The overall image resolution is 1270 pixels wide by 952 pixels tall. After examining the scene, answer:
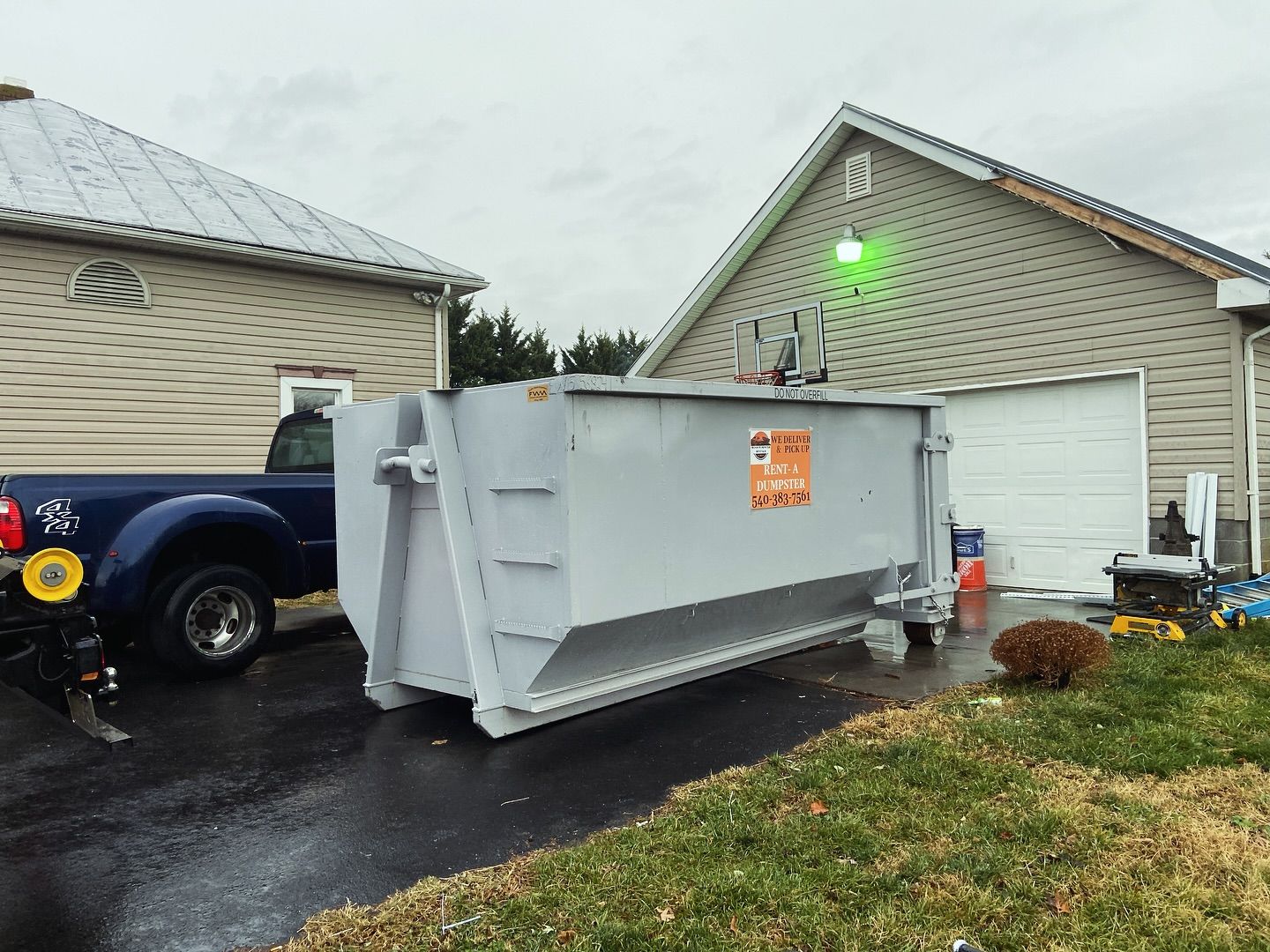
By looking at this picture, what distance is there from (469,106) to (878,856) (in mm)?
20501

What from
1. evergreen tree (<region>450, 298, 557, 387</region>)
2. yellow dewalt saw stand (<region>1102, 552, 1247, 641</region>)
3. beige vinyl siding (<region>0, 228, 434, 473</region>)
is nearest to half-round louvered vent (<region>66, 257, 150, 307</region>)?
beige vinyl siding (<region>0, 228, 434, 473</region>)

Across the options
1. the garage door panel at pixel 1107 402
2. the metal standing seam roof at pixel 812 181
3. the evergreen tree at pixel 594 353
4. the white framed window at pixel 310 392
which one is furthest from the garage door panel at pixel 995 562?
the evergreen tree at pixel 594 353

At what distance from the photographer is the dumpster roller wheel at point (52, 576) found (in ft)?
10.9

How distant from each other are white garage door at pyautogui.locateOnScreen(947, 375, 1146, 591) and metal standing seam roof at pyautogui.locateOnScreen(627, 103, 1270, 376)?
5.95 feet

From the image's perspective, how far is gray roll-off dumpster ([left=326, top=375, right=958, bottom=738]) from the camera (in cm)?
402

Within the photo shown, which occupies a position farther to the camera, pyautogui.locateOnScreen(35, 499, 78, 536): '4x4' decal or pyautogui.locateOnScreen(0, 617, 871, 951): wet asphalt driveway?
pyautogui.locateOnScreen(35, 499, 78, 536): '4x4' decal

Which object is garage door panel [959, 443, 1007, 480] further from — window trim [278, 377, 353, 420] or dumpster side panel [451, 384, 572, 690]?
window trim [278, 377, 353, 420]

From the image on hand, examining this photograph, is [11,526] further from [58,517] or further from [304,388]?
[304,388]

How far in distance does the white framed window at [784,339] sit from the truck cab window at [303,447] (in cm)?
526

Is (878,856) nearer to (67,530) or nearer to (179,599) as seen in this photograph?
(179,599)

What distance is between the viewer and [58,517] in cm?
524

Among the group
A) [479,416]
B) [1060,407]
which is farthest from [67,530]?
[1060,407]

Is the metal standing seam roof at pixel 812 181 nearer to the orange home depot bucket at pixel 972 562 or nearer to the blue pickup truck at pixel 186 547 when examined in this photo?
the orange home depot bucket at pixel 972 562

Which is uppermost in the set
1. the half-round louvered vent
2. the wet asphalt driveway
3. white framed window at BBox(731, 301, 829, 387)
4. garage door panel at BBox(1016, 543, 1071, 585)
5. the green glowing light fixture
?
the green glowing light fixture
